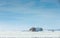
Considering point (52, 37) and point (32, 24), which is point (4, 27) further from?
point (52, 37)

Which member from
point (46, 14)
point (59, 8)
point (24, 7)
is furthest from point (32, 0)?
point (59, 8)

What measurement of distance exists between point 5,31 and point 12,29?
0.08m

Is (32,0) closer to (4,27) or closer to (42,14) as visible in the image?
(42,14)

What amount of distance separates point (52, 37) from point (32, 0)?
490 millimetres

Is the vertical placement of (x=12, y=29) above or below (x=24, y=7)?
below

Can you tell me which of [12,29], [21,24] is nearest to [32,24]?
[21,24]

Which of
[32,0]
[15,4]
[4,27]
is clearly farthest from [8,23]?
[32,0]

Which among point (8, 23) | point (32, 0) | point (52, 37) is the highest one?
point (32, 0)

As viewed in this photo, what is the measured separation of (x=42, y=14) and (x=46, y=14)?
48mm

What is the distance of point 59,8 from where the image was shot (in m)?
1.43

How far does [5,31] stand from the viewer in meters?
1.37

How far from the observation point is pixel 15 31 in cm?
138

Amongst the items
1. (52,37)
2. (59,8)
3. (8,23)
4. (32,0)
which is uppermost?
(32,0)

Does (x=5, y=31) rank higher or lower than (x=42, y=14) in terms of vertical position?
lower
